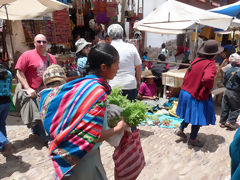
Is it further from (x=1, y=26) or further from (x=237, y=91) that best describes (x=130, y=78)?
(x=1, y=26)

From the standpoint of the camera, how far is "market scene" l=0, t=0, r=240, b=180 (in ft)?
4.32

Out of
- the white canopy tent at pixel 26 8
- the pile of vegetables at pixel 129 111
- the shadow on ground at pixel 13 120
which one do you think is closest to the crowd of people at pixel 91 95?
the pile of vegetables at pixel 129 111

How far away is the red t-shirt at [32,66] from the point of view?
3.38 m

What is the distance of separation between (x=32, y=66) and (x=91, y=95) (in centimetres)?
254

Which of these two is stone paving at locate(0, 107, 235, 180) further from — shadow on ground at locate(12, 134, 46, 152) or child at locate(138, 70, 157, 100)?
child at locate(138, 70, 157, 100)

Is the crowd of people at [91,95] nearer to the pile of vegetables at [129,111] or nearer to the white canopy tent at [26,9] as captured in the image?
the pile of vegetables at [129,111]

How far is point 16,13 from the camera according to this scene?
5.68 m

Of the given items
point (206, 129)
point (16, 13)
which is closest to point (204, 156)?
point (206, 129)

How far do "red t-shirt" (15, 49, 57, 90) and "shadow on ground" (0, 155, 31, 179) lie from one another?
1.23 m

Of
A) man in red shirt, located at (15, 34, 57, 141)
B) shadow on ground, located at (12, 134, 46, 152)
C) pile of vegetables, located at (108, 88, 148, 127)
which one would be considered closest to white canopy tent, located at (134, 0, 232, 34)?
man in red shirt, located at (15, 34, 57, 141)

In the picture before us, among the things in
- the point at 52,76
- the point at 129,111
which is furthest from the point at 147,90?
the point at 129,111

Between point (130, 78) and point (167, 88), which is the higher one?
point (130, 78)

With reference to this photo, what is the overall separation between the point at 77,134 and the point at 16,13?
18.5ft

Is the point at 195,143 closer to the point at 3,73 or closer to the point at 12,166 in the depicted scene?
the point at 12,166
